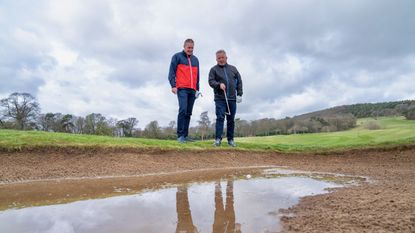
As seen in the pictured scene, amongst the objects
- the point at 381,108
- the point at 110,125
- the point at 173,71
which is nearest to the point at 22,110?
the point at 110,125

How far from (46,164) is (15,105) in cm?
5095

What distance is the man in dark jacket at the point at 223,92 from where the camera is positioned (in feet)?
36.0

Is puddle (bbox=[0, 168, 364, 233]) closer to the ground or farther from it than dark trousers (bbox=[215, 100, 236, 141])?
closer to the ground

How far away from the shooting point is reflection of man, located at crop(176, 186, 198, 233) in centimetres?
344

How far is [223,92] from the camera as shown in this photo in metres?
11.0

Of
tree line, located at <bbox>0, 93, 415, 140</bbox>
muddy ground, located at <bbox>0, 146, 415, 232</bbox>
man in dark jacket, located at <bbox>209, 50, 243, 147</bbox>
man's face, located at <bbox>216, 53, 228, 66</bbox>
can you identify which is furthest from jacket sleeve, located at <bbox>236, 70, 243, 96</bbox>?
tree line, located at <bbox>0, 93, 415, 140</bbox>

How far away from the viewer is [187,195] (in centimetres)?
505

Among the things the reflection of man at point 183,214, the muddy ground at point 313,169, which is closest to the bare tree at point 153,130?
the muddy ground at point 313,169

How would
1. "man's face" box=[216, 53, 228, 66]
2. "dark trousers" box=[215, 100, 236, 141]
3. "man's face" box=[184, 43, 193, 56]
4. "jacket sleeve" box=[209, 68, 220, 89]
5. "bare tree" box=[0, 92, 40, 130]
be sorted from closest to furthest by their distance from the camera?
1. "man's face" box=[184, 43, 193, 56]
2. "jacket sleeve" box=[209, 68, 220, 89]
3. "dark trousers" box=[215, 100, 236, 141]
4. "man's face" box=[216, 53, 228, 66]
5. "bare tree" box=[0, 92, 40, 130]

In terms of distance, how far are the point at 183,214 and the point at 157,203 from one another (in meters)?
0.66

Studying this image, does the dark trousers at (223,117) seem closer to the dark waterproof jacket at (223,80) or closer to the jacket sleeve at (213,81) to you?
the dark waterproof jacket at (223,80)

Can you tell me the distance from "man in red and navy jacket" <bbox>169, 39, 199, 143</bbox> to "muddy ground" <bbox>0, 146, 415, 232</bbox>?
4.39 feet

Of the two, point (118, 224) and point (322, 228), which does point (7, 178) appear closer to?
point (118, 224)

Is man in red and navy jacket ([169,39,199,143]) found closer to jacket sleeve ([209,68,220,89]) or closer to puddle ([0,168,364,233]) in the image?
jacket sleeve ([209,68,220,89])
